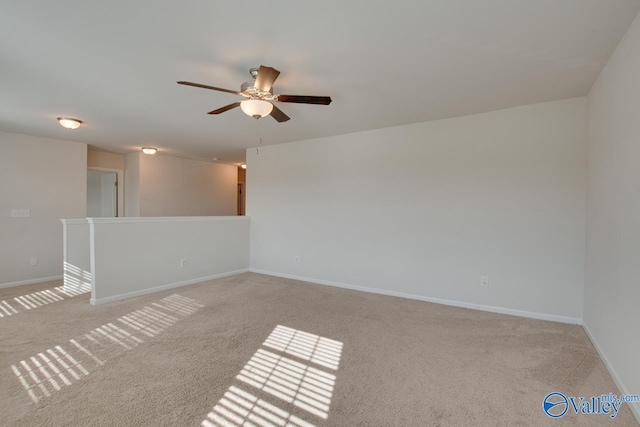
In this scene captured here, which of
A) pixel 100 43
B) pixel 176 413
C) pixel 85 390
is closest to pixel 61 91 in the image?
pixel 100 43

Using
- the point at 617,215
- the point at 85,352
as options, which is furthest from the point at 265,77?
the point at 617,215

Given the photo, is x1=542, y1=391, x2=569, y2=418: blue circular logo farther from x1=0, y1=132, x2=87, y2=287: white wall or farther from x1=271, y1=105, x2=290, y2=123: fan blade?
x1=0, y1=132, x2=87, y2=287: white wall

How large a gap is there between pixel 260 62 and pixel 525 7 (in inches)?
71.3

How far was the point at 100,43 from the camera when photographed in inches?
83.7

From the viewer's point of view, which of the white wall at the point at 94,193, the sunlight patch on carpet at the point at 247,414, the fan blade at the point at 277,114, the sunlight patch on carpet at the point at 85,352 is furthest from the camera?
the white wall at the point at 94,193

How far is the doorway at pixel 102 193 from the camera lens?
6363mm

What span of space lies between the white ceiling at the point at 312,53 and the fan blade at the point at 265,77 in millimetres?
206

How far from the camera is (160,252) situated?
14.2 ft

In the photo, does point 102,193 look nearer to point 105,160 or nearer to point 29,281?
point 105,160

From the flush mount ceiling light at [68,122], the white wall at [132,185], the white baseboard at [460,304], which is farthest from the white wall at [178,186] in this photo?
the white baseboard at [460,304]

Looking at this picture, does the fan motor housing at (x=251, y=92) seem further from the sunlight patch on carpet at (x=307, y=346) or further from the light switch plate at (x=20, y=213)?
the light switch plate at (x=20, y=213)

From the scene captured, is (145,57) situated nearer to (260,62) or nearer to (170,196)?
(260,62)

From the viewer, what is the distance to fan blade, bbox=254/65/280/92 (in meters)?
2.09

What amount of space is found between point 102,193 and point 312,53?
6.83 metres
